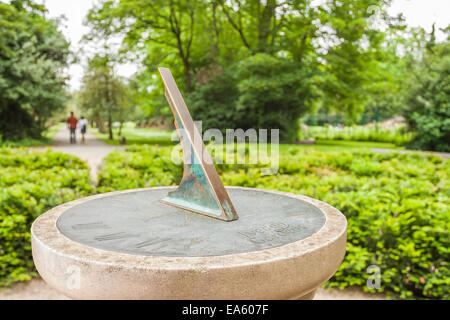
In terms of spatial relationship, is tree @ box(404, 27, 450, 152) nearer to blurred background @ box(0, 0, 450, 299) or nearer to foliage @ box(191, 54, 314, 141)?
blurred background @ box(0, 0, 450, 299)

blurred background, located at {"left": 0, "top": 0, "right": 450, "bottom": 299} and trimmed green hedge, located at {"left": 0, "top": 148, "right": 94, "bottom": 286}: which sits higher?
blurred background, located at {"left": 0, "top": 0, "right": 450, "bottom": 299}

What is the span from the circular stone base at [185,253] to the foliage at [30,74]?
44.2 ft

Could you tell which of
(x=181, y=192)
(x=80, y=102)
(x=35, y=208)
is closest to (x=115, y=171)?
(x=35, y=208)

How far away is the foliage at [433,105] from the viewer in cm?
1471

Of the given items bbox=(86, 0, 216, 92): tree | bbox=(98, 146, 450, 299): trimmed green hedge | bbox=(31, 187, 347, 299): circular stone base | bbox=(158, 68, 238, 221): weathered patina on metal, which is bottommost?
bbox=(98, 146, 450, 299): trimmed green hedge

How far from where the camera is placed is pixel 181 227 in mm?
2195

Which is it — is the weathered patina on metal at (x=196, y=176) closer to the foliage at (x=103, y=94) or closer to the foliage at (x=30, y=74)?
the foliage at (x=30, y=74)

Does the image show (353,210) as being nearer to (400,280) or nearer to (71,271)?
(400,280)

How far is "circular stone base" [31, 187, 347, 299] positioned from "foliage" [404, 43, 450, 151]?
49.4ft

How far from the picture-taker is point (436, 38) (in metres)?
21.6

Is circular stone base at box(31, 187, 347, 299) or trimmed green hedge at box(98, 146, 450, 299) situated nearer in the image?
circular stone base at box(31, 187, 347, 299)

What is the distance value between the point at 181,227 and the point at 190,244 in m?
0.33

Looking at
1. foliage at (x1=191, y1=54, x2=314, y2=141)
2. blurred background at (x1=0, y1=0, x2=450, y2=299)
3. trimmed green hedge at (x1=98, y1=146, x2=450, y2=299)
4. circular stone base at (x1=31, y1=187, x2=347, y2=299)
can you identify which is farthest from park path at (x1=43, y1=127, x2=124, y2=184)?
foliage at (x1=191, y1=54, x2=314, y2=141)

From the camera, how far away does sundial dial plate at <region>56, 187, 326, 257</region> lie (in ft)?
6.01
